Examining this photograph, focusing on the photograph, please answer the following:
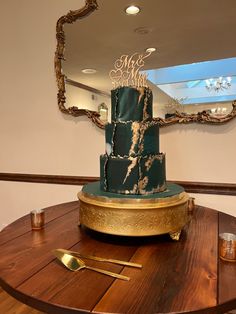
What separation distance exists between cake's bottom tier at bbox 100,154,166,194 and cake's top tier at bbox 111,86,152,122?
149 mm

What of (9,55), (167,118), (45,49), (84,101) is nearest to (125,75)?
(167,118)

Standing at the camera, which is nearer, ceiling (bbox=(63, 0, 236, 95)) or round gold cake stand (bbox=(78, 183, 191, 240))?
round gold cake stand (bbox=(78, 183, 191, 240))

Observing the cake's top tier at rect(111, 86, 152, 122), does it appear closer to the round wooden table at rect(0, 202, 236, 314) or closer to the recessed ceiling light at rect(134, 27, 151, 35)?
the round wooden table at rect(0, 202, 236, 314)

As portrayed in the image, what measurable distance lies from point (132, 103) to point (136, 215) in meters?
0.39

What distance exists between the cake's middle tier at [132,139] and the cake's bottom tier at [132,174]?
26mm

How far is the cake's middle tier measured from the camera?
35.6 inches

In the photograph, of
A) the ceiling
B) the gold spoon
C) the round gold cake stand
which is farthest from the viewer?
the ceiling

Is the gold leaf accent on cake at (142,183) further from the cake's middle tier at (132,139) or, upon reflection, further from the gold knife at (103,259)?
the gold knife at (103,259)

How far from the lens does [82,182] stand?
1.68 m

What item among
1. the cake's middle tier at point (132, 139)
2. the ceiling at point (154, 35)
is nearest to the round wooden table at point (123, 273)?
the cake's middle tier at point (132, 139)

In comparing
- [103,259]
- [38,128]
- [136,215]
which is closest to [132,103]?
[136,215]

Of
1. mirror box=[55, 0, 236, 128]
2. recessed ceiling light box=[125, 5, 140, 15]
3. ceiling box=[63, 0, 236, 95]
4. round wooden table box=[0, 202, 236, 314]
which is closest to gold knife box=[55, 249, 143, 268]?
round wooden table box=[0, 202, 236, 314]

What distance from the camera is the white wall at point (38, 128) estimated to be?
1.63 m

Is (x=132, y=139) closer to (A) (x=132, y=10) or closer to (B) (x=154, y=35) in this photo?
(B) (x=154, y=35)
